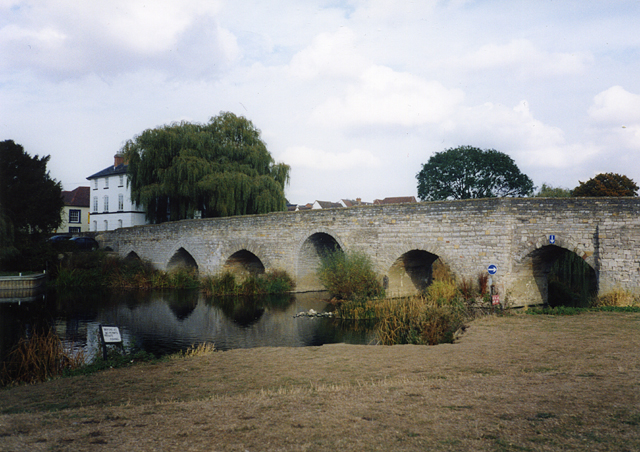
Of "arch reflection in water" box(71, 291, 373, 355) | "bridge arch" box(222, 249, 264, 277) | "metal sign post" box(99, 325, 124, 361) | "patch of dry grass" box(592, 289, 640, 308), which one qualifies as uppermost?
"bridge arch" box(222, 249, 264, 277)

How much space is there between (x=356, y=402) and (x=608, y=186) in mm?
26967

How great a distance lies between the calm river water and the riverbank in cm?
339

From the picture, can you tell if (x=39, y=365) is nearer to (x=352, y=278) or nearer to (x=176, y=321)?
(x=176, y=321)

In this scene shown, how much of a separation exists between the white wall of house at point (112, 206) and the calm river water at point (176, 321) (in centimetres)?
1629

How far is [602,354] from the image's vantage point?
22.1 feet

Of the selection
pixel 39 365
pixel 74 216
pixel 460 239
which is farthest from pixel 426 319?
pixel 74 216

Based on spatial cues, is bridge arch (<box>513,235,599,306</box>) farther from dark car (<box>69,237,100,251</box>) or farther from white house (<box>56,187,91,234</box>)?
white house (<box>56,187,91,234</box>)

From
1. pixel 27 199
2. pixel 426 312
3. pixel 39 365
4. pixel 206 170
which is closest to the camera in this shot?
pixel 39 365

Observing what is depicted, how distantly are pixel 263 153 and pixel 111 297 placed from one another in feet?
37.4

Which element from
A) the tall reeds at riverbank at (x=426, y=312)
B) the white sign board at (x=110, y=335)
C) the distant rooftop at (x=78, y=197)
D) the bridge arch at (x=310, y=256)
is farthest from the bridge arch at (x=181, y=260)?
the distant rooftop at (x=78, y=197)

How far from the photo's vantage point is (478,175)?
117ft

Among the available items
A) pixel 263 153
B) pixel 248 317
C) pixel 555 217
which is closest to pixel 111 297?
pixel 248 317

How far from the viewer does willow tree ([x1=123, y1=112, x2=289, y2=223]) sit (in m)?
25.3

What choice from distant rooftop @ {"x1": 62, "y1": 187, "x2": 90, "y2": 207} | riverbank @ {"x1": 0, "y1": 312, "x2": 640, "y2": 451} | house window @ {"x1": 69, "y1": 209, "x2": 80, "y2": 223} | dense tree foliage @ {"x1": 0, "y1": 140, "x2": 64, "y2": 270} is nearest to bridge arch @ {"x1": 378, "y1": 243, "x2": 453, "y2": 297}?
riverbank @ {"x1": 0, "y1": 312, "x2": 640, "y2": 451}
